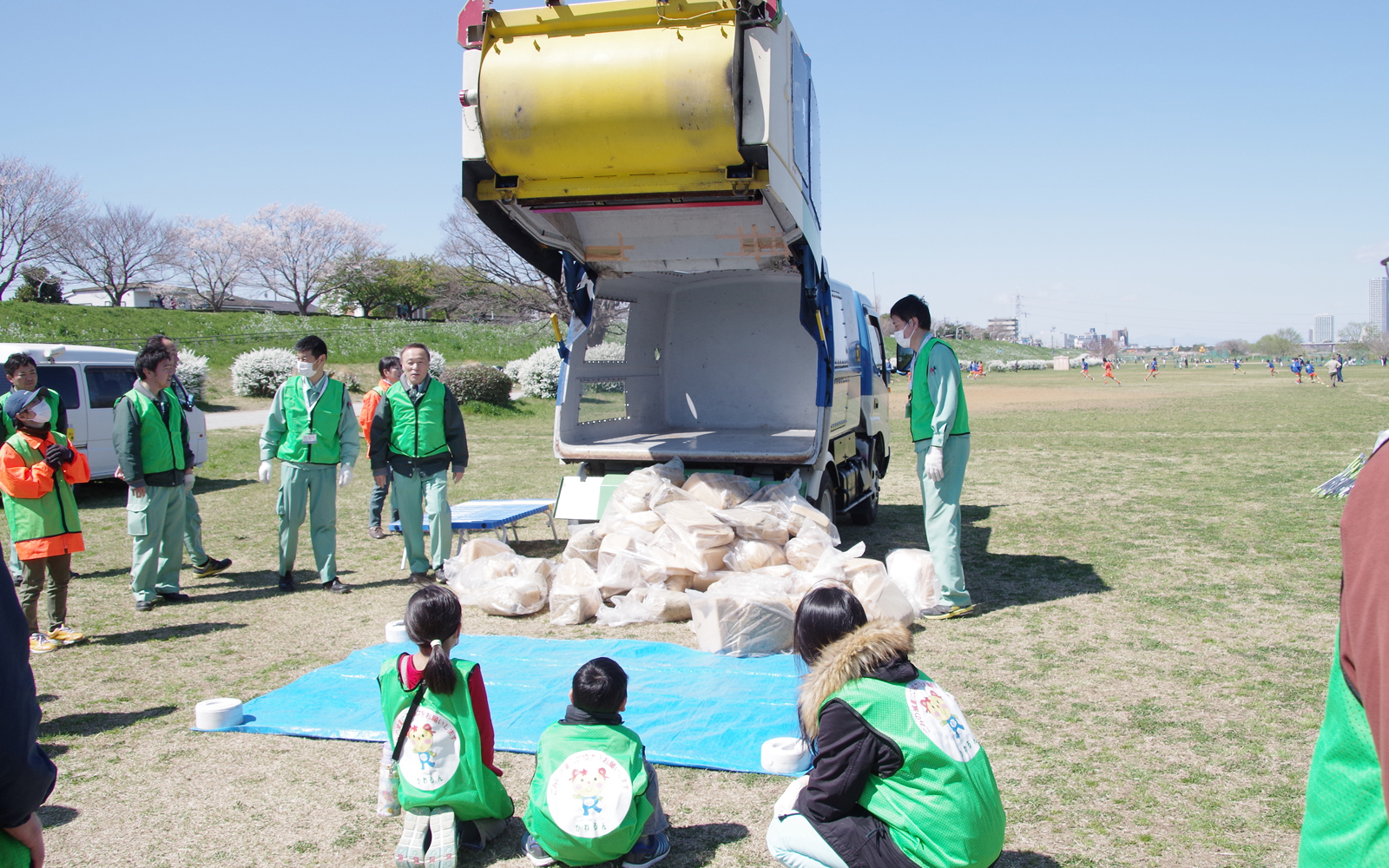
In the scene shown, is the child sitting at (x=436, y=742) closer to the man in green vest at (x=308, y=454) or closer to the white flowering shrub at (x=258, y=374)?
the man in green vest at (x=308, y=454)

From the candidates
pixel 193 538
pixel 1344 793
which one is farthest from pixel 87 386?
pixel 1344 793

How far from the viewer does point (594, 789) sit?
2922 millimetres

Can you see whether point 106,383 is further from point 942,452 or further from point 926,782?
point 926,782

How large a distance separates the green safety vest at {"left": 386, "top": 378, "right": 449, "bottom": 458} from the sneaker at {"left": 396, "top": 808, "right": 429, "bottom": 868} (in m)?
4.12

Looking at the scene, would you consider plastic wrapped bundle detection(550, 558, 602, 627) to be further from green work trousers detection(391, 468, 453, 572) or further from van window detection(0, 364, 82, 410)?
van window detection(0, 364, 82, 410)

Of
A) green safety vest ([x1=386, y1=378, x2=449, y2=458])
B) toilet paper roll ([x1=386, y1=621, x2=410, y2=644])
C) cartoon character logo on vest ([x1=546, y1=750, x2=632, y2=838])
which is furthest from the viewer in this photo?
green safety vest ([x1=386, y1=378, x2=449, y2=458])

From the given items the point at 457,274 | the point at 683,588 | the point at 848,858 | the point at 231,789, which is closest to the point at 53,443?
the point at 231,789

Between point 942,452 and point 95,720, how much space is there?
4869mm

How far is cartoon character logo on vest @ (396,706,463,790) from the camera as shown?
10.1ft

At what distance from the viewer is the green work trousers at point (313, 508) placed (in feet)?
22.3

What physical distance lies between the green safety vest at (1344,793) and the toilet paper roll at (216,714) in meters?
4.19

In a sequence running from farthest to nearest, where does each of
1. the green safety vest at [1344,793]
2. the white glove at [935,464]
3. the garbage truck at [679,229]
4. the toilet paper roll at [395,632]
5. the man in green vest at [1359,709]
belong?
the white glove at [935,464], the garbage truck at [679,229], the toilet paper roll at [395,632], the green safety vest at [1344,793], the man in green vest at [1359,709]

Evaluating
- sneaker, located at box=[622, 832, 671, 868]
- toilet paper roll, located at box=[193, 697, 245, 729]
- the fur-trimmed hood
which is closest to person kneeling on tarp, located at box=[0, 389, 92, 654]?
toilet paper roll, located at box=[193, 697, 245, 729]

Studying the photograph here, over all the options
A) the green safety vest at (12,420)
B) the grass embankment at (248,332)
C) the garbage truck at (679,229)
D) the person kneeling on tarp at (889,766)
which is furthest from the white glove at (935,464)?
the grass embankment at (248,332)
